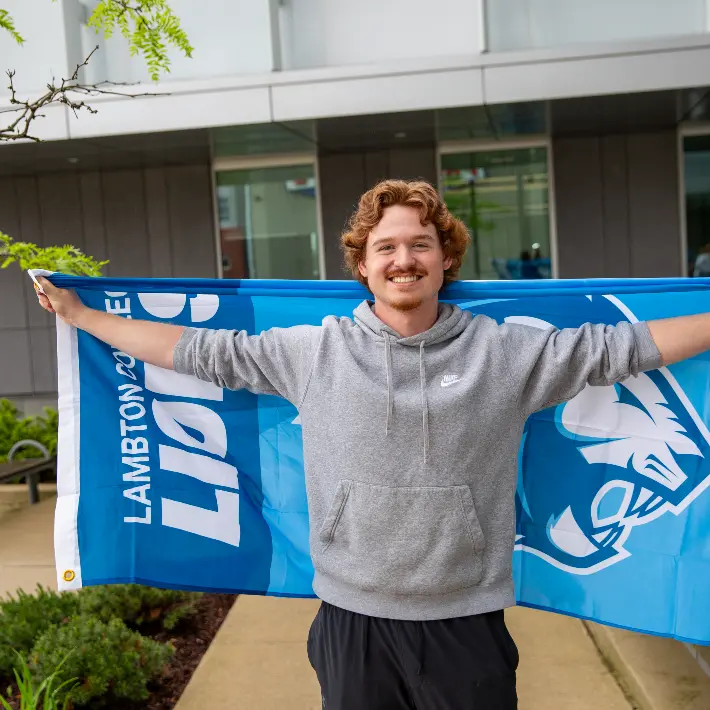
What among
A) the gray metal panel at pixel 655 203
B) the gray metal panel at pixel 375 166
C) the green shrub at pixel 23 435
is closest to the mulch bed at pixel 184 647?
the green shrub at pixel 23 435

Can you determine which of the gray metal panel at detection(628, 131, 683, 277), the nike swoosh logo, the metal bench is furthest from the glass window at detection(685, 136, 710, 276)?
the nike swoosh logo

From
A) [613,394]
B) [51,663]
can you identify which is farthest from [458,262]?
[51,663]

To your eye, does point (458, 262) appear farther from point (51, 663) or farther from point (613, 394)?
point (51, 663)

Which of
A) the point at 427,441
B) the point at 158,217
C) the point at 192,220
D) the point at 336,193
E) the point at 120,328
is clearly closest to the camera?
the point at 427,441

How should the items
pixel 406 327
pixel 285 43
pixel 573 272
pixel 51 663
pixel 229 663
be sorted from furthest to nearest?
pixel 573 272 < pixel 285 43 < pixel 229 663 < pixel 51 663 < pixel 406 327

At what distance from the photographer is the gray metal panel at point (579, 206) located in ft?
35.3

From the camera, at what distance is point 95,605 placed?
4.55 metres

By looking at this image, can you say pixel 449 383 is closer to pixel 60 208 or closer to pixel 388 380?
pixel 388 380

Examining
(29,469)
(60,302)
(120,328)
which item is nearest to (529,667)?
(120,328)

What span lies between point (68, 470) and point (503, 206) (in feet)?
28.1

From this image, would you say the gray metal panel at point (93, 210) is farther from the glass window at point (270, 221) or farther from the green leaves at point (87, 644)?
the green leaves at point (87, 644)

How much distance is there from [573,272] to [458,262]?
8.67 metres

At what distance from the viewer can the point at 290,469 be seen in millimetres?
3297

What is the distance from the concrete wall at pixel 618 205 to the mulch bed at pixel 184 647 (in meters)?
7.39
